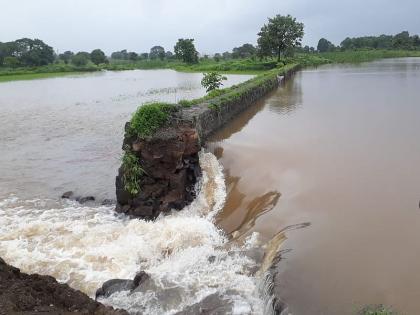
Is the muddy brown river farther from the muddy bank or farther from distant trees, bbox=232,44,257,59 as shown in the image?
distant trees, bbox=232,44,257,59

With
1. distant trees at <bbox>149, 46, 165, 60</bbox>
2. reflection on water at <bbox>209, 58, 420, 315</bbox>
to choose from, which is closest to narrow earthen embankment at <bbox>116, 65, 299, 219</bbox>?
reflection on water at <bbox>209, 58, 420, 315</bbox>

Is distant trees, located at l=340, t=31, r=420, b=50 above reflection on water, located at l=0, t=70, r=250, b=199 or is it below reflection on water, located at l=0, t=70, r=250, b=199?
above

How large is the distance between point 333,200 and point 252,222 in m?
2.07

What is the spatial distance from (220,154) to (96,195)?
167 inches

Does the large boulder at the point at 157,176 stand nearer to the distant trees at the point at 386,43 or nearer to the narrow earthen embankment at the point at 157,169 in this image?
the narrow earthen embankment at the point at 157,169

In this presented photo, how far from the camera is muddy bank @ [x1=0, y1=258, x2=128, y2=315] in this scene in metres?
5.68

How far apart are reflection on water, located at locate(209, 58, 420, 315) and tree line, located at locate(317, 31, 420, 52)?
77218mm

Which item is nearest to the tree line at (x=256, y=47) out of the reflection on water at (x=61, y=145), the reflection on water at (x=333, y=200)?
the reflection on water at (x=61, y=145)

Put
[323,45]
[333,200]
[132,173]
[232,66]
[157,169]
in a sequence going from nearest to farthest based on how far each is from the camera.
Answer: [333,200]
[132,173]
[157,169]
[232,66]
[323,45]

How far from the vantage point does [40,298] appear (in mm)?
6105

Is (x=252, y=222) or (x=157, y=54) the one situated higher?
(x=157, y=54)

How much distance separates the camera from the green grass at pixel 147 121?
10023 millimetres

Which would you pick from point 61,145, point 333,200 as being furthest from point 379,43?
point 333,200

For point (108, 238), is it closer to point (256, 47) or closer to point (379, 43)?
point (256, 47)
